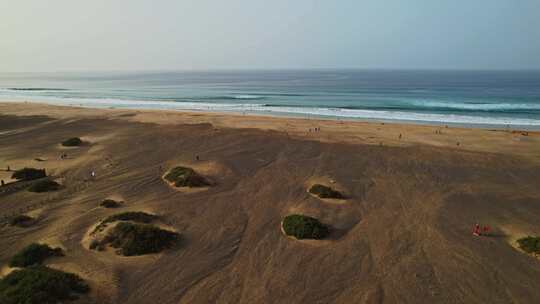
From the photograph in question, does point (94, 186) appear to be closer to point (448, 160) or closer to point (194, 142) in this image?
point (194, 142)

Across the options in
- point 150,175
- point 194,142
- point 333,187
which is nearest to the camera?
point 333,187

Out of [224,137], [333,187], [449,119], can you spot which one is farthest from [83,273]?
[449,119]

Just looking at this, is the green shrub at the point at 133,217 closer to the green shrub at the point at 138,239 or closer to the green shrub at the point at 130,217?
the green shrub at the point at 130,217

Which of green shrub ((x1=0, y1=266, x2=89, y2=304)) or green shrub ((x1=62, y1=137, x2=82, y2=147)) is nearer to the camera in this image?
green shrub ((x1=0, y1=266, x2=89, y2=304))

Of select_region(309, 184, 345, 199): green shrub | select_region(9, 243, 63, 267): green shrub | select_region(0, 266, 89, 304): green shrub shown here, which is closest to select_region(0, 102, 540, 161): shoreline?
select_region(309, 184, 345, 199): green shrub

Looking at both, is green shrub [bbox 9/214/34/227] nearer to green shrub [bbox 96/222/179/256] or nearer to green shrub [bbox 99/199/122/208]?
green shrub [bbox 99/199/122/208]

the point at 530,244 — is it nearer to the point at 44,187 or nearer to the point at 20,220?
the point at 20,220

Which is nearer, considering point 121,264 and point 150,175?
point 121,264
